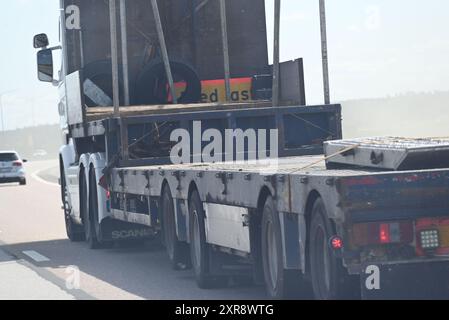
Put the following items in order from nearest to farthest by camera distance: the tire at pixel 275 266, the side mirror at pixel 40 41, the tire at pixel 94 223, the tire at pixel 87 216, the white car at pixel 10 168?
the tire at pixel 275 266 → the tire at pixel 94 223 → the tire at pixel 87 216 → the side mirror at pixel 40 41 → the white car at pixel 10 168

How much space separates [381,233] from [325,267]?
2.43ft

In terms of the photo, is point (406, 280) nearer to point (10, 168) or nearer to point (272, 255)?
point (272, 255)

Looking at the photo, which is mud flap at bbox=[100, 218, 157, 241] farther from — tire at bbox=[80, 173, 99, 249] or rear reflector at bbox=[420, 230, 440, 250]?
rear reflector at bbox=[420, 230, 440, 250]

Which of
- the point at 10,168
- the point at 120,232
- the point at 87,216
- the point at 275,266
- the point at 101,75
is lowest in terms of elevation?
the point at 10,168

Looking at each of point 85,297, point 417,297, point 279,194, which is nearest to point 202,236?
point 85,297

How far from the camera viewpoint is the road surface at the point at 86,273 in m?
13.0

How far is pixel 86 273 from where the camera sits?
15.4 metres

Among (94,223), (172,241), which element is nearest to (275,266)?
(172,241)

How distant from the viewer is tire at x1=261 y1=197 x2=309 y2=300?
11.3 metres

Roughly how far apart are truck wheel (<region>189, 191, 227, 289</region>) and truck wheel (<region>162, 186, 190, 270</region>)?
2.73 feet

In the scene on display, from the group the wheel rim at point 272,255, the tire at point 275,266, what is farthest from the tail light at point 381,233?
the wheel rim at point 272,255

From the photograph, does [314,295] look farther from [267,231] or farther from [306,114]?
[306,114]

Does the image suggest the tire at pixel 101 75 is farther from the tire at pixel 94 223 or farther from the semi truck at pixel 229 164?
the tire at pixel 94 223

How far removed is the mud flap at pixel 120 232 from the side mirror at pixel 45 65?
153 inches
